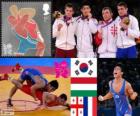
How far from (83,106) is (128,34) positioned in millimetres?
1188

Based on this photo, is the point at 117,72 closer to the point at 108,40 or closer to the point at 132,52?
the point at 132,52

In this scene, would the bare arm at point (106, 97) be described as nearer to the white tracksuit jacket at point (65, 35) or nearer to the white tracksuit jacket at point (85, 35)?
the white tracksuit jacket at point (85, 35)

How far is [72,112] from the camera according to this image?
720 centimetres

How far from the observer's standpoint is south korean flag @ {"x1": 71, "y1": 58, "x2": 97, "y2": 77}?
7.14m

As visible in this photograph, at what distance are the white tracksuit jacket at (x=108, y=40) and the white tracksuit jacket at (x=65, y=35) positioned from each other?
0.38 m

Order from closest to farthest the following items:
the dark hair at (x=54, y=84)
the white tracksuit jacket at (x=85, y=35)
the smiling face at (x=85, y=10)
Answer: the smiling face at (x=85, y=10)
the white tracksuit jacket at (x=85, y=35)
the dark hair at (x=54, y=84)

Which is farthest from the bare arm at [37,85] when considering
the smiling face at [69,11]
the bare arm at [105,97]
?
the smiling face at [69,11]

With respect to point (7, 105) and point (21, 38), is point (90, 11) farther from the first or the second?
point (7, 105)

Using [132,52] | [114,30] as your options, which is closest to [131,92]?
[132,52]

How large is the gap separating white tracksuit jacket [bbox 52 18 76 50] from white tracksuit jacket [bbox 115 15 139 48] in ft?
2.05

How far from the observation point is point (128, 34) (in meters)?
7.09

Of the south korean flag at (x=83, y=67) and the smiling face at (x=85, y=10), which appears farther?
the south korean flag at (x=83, y=67)

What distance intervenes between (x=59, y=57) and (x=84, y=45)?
0.39 metres

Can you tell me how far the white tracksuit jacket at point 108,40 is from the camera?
712 cm
